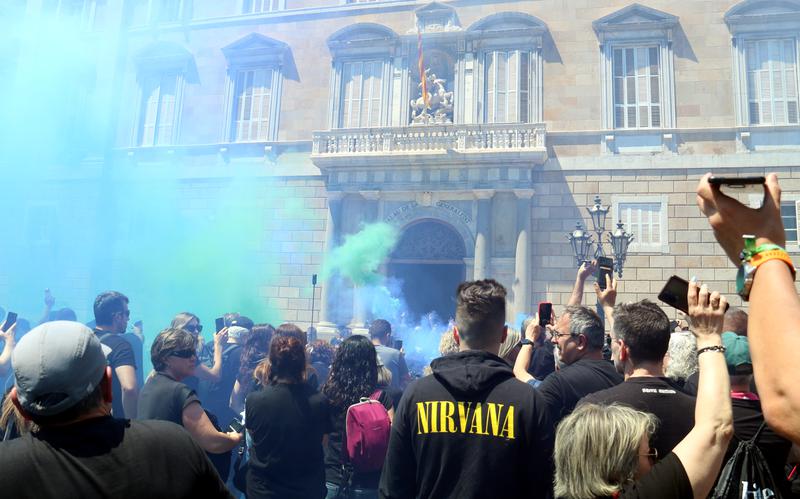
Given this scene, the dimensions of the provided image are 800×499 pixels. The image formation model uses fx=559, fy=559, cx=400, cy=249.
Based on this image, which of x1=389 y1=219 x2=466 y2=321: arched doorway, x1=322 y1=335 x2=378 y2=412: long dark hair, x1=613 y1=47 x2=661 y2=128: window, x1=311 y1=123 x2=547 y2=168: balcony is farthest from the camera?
x1=389 y1=219 x2=466 y2=321: arched doorway

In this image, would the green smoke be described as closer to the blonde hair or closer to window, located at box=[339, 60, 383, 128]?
window, located at box=[339, 60, 383, 128]

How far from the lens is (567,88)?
1599 cm

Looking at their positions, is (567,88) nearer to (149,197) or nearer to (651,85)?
(651,85)

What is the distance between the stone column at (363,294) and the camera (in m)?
15.5

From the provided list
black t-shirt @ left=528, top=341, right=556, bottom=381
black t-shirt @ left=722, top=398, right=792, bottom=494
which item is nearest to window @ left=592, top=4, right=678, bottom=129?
black t-shirt @ left=528, top=341, right=556, bottom=381

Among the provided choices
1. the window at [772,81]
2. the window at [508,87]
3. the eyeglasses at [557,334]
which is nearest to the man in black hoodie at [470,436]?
the eyeglasses at [557,334]

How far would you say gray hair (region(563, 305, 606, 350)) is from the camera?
366cm

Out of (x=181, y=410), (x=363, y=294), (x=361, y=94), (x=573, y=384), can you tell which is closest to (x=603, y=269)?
(x=573, y=384)

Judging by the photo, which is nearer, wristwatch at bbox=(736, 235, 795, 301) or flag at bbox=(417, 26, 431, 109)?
wristwatch at bbox=(736, 235, 795, 301)

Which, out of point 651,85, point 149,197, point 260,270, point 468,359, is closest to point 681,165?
point 651,85

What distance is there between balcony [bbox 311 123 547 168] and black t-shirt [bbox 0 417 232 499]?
1416cm

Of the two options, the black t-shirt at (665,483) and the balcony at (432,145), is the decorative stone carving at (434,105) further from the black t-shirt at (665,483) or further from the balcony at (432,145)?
the black t-shirt at (665,483)

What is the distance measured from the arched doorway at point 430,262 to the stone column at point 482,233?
36.4 inches

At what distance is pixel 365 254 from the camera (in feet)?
53.3
